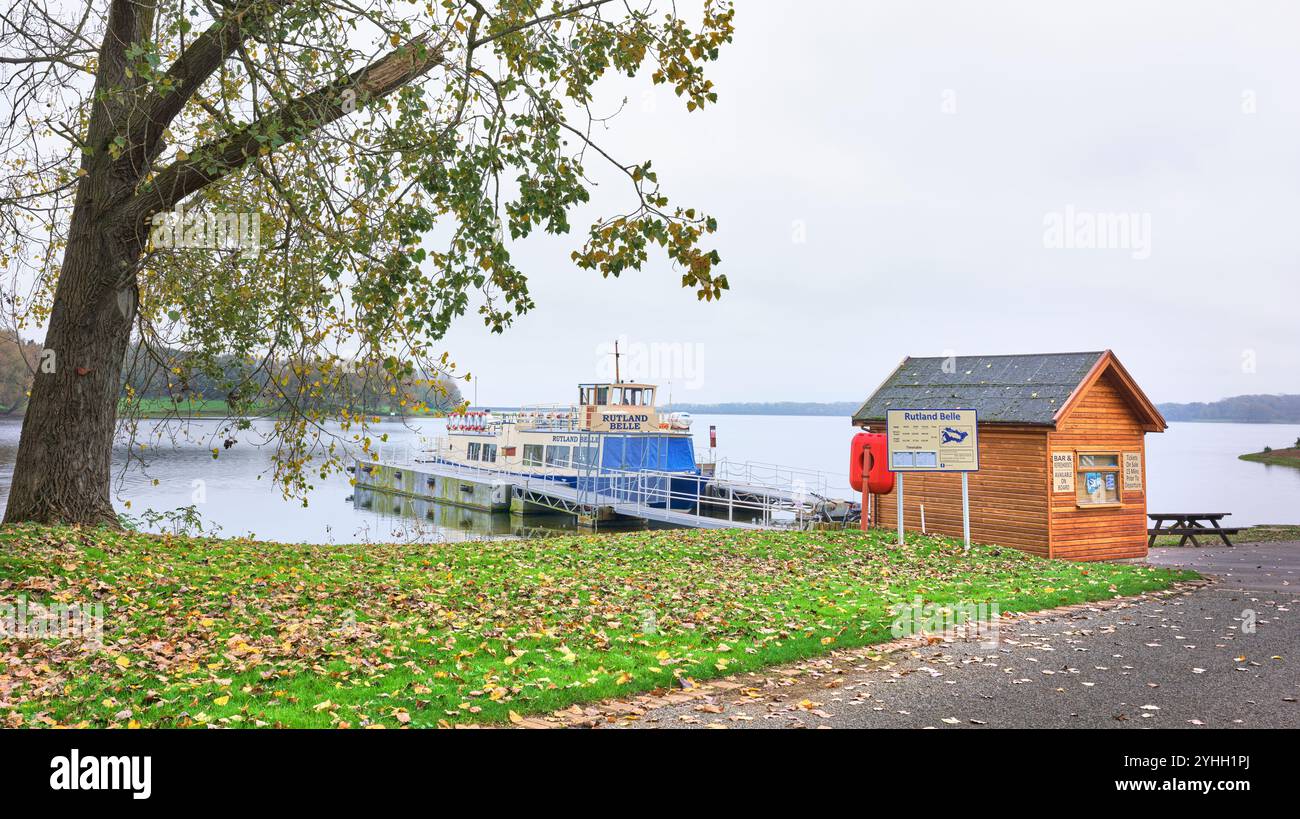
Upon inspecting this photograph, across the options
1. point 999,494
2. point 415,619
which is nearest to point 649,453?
point 999,494

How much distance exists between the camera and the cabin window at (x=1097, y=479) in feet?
59.7

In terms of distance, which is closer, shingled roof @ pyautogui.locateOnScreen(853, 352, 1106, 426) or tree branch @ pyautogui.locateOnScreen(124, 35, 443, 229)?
tree branch @ pyautogui.locateOnScreen(124, 35, 443, 229)

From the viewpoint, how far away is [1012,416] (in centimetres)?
1786

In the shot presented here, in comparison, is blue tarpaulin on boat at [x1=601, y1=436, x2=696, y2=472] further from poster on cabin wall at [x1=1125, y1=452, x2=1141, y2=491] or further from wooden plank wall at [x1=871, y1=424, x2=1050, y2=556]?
poster on cabin wall at [x1=1125, y1=452, x2=1141, y2=491]

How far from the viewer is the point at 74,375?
11.4 metres

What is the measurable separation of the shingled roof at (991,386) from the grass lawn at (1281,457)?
11642cm

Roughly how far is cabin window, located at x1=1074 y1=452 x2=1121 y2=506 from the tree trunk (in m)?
18.4

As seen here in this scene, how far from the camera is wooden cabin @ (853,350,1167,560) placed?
1766 centimetres

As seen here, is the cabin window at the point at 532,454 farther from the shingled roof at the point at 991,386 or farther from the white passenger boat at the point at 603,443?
the shingled roof at the point at 991,386

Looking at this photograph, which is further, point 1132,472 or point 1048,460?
point 1132,472

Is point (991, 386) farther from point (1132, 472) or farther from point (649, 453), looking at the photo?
point (649, 453)

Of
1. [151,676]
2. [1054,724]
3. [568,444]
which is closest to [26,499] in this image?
[151,676]

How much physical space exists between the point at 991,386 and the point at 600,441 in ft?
66.8

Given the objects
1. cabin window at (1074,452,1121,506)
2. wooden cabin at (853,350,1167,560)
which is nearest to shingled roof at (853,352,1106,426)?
wooden cabin at (853,350,1167,560)
